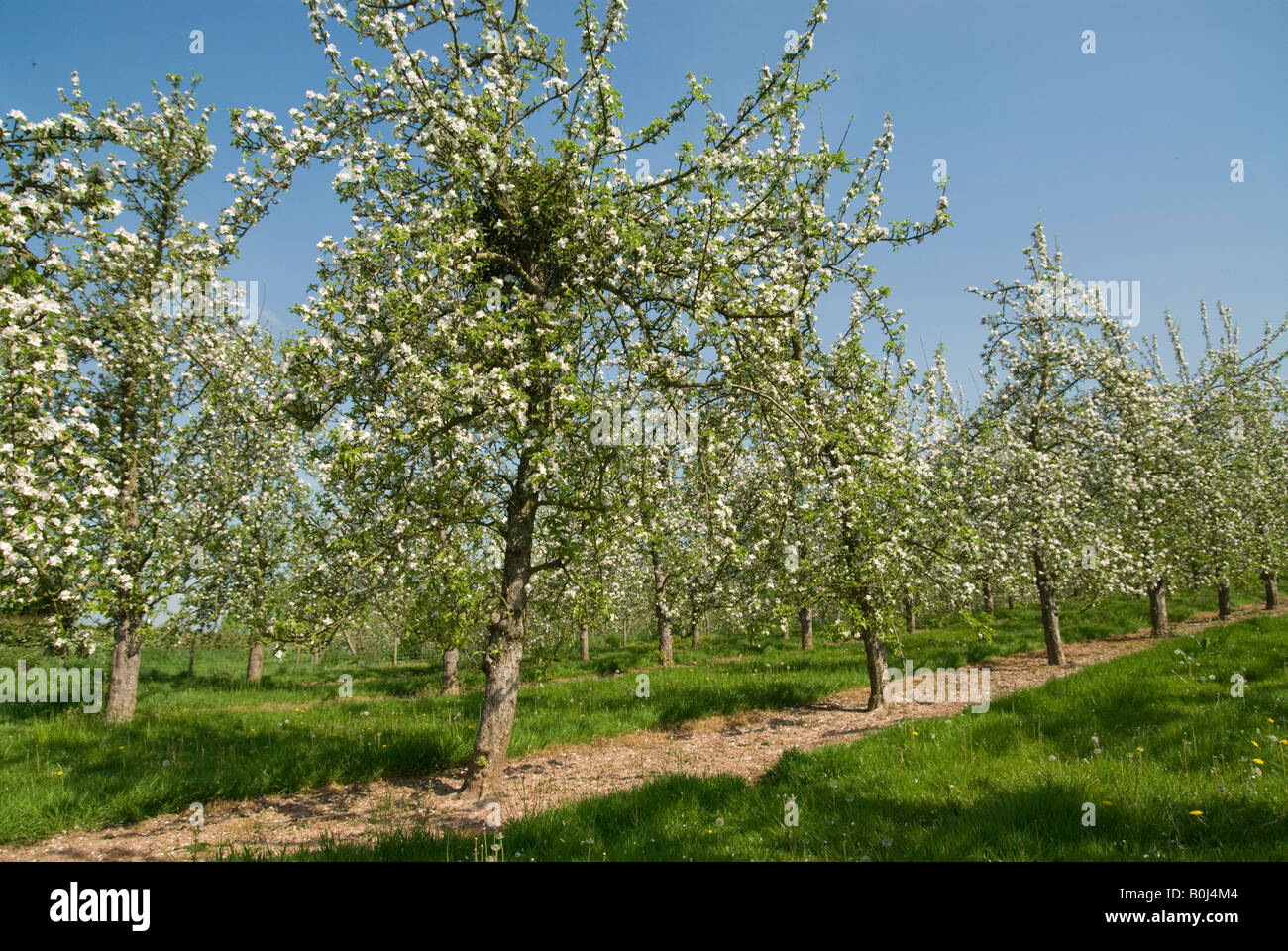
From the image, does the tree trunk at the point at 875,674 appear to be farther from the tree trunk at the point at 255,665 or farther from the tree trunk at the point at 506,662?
the tree trunk at the point at 255,665

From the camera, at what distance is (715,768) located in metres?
10.6

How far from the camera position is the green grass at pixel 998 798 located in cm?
521

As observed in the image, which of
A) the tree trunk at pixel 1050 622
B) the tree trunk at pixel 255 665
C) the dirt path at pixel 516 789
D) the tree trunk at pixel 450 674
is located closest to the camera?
the dirt path at pixel 516 789

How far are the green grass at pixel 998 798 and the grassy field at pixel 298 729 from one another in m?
2.65

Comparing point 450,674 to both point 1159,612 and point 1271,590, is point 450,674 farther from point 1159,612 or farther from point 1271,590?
point 1271,590

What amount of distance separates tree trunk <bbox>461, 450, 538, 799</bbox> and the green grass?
8.76 feet

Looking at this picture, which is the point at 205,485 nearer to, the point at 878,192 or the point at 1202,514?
the point at 878,192

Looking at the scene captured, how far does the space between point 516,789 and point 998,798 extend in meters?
7.20

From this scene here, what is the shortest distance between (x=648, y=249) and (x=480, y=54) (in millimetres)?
4167

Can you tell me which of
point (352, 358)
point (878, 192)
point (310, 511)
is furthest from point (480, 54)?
point (310, 511)

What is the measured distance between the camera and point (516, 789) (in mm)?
10203

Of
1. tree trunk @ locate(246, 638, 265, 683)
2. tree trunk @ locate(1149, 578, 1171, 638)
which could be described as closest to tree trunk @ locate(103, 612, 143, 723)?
tree trunk @ locate(246, 638, 265, 683)

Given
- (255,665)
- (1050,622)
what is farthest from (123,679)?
(1050,622)

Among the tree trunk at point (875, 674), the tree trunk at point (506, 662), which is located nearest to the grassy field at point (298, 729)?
the tree trunk at point (506, 662)
